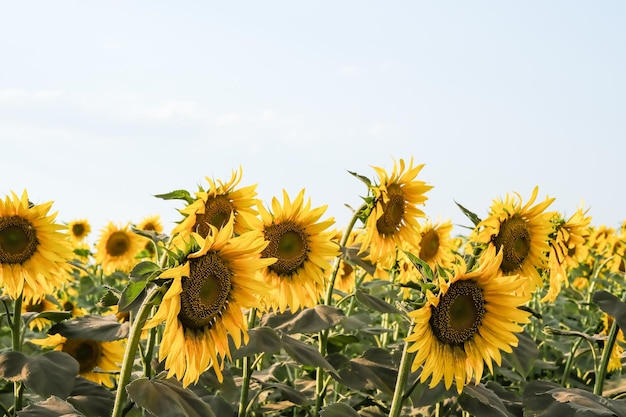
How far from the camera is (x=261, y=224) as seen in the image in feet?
12.8

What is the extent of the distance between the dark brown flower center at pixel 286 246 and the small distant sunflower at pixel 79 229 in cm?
731

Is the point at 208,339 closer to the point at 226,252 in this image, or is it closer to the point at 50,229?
the point at 226,252

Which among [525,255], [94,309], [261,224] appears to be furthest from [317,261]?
[94,309]

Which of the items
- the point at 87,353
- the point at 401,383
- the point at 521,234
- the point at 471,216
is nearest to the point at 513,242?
the point at 521,234

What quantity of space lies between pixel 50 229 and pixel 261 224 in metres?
1.15

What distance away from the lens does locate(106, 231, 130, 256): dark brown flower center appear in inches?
353

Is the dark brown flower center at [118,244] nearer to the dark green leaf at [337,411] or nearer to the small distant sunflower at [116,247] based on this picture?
the small distant sunflower at [116,247]

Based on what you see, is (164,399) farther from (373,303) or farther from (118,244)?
(118,244)

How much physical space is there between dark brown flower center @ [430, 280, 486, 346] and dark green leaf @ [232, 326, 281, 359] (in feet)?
2.21

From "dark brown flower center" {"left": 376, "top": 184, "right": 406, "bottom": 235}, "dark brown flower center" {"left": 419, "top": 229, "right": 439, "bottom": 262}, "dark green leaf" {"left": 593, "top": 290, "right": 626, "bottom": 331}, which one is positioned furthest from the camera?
"dark brown flower center" {"left": 419, "top": 229, "right": 439, "bottom": 262}

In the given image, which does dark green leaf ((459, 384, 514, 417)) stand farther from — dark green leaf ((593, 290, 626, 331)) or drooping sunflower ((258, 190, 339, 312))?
drooping sunflower ((258, 190, 339, 312))

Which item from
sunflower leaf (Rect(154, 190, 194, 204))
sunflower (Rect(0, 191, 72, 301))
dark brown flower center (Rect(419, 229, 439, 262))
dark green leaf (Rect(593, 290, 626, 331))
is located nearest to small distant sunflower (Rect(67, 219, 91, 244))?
dark brown flower center (Rect(419, 229, 439, 262))

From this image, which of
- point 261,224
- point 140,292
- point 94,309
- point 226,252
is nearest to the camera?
point 140,292

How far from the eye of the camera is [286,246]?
3.96 m
